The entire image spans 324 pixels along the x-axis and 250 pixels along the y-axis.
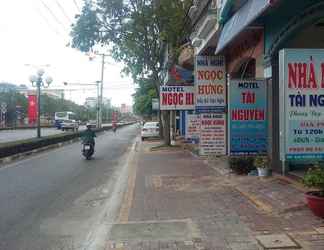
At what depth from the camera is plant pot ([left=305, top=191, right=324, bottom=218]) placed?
8258mm

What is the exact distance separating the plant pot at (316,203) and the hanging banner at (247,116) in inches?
257

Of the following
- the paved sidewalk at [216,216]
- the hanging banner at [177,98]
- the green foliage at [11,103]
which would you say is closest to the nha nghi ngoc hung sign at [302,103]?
the paved sidewalk at [216,216]

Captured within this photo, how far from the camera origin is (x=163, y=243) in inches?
291

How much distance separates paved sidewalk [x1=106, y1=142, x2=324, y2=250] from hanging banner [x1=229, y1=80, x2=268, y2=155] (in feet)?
4.01

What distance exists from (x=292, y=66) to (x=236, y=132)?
547cm

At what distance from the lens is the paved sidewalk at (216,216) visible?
24.2 feet

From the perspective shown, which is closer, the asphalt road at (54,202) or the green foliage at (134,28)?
the asphalt road at (54,202)

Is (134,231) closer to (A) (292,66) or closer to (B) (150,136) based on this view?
(A) (292,66)

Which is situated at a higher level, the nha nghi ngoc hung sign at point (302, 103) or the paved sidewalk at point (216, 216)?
the nha nghi ngoc hung sign at point (302, 103)

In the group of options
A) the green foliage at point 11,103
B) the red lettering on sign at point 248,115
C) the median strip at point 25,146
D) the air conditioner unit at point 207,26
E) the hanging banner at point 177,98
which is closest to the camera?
the red lettering on sign at point 248,115

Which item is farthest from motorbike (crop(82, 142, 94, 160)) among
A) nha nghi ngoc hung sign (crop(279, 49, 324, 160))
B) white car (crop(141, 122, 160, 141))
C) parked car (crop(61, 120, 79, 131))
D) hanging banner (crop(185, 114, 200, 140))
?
parked car (crop(61, 120, 79, 131))

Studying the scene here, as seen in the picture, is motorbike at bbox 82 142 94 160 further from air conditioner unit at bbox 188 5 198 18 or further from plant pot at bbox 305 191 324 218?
plant pot at bbox 305 191 324 218

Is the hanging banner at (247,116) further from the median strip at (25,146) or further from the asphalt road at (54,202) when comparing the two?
the median strip at (25,146)

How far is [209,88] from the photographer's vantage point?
773 inches
